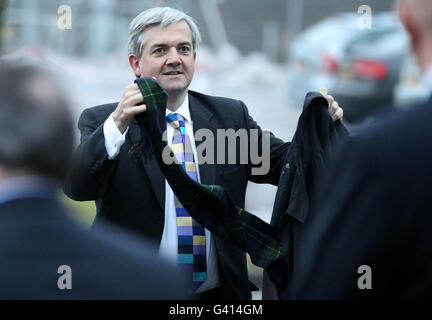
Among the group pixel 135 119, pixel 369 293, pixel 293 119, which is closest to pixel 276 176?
pixel 135 119

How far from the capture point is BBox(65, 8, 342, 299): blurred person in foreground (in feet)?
8.45

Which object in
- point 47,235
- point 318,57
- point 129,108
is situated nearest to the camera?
point 47,235

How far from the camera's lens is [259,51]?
24.4m

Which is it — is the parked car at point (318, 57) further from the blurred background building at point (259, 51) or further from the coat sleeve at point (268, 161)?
the coat sleeve at point (268, 161)

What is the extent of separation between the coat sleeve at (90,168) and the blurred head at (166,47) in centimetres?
36

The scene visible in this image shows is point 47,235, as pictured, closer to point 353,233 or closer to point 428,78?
point 353,233

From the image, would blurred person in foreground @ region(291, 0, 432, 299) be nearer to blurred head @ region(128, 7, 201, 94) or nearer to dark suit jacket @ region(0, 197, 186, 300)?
dark suit jacket @ region(0, 197, 186, 300)

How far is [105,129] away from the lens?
2.56 metres

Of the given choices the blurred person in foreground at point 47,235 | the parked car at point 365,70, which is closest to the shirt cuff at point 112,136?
the blurred person in foreground at point 47,235

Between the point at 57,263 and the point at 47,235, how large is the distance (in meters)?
0.06

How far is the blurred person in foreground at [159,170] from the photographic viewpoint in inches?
101

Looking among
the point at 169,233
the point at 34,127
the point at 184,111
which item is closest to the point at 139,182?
the point at 169,233
